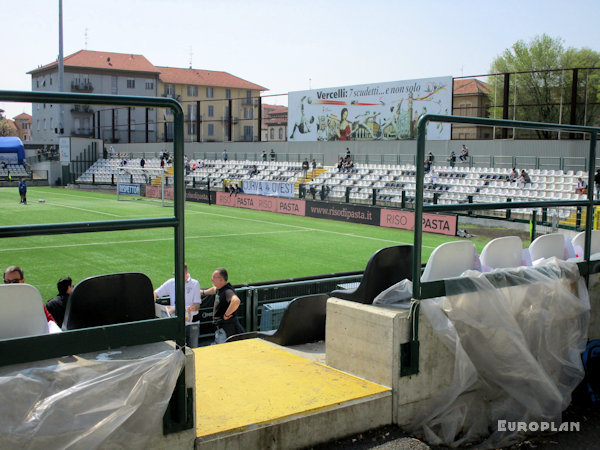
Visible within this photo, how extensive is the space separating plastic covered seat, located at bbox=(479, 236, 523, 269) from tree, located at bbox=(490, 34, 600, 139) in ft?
142

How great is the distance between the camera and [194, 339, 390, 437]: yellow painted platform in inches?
149

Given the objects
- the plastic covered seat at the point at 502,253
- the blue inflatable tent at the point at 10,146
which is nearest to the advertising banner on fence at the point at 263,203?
the blue inflatable tent at the point at 10,146

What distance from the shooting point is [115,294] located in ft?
12.7

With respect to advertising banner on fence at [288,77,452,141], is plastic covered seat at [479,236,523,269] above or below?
below

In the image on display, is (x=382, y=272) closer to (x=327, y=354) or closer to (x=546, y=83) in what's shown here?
(x=327, y=354)

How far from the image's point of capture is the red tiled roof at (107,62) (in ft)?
280

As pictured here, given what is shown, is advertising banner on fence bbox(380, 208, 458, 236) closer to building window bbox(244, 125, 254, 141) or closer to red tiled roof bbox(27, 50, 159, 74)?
red tiled roof bbox(27, 50, 159, 74)

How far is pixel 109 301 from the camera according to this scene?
3.85 m

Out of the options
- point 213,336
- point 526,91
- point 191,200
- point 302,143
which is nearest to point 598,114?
point 526,91

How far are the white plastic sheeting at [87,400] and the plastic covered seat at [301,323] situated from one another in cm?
226

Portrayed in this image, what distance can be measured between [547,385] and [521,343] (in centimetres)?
34

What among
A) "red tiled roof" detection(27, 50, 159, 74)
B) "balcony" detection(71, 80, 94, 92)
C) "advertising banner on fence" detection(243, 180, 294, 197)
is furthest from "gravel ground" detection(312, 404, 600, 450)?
"red tiled roof" detection(27, 50, 159, 74)

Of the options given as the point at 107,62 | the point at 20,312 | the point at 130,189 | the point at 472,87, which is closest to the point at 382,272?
the point at 20,312

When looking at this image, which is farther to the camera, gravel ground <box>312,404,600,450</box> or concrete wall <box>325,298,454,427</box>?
concrete wall <box>325,298,454,427</box>
